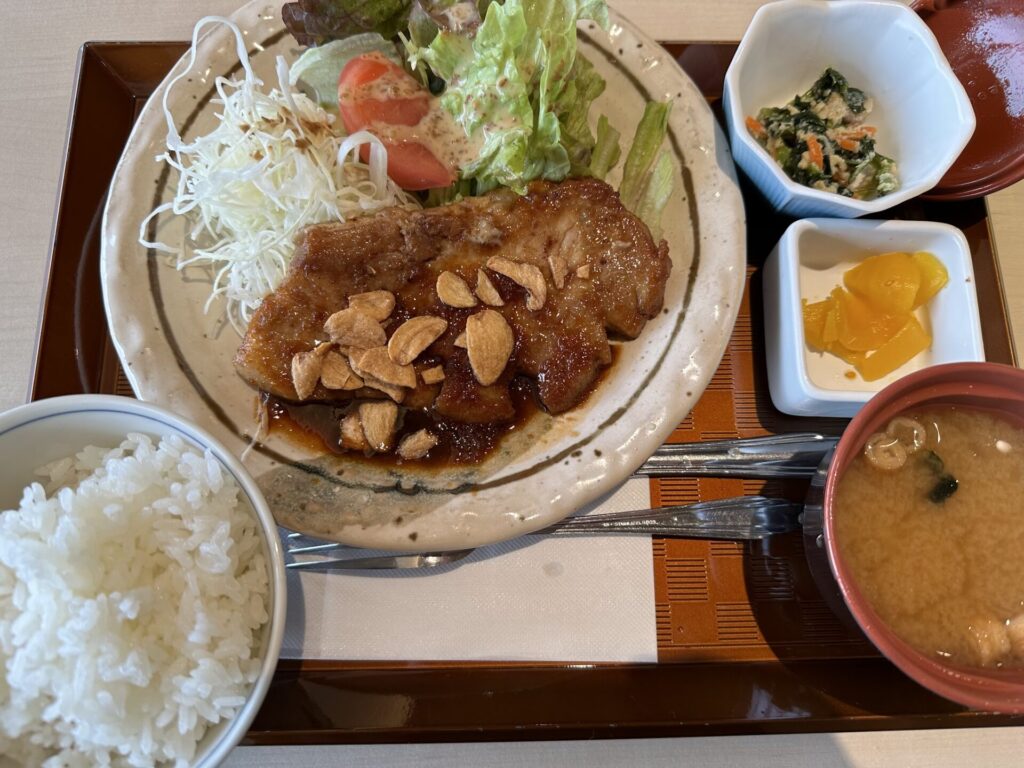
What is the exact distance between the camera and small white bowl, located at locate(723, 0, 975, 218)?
209 cm

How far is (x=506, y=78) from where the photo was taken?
2.03 meters

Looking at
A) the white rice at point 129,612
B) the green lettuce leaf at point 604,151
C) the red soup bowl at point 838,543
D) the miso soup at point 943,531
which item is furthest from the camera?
the green lettuce leaf at point 604,151

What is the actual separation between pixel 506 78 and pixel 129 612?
71.5 inches

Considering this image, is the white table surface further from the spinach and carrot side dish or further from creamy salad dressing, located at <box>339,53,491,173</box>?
creamy salad dressing, located at <box>339,53,491,173</box>

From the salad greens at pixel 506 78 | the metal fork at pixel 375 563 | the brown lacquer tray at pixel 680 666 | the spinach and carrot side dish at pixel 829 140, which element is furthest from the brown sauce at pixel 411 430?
the spinach and carrot side dish at pixel 829 140

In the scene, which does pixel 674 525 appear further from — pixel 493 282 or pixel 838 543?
pixel 493 282

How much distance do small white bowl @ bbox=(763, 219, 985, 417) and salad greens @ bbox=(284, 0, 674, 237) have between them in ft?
1.60

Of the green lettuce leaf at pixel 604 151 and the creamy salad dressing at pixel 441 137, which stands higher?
the green lettuce leaf at pixel 604 151

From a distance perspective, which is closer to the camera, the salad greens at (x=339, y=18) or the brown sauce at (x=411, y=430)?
the brown sauce at (x=411, y=430)

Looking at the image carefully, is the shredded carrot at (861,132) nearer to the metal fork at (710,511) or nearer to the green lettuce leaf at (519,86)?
the green lettuce leaf at (519,86)

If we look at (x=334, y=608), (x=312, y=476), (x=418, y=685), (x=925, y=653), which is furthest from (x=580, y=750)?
(x=312, y=476)

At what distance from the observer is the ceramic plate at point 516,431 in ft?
5.98

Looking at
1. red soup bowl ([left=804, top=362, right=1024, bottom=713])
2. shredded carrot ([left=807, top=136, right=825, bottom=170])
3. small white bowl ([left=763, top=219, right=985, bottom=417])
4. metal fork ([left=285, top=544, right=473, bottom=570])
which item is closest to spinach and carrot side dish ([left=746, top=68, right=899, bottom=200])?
shredded carrot ([left=807, top=136, right=825, bottom=170])

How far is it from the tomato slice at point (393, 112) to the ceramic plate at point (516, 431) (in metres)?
0.36
